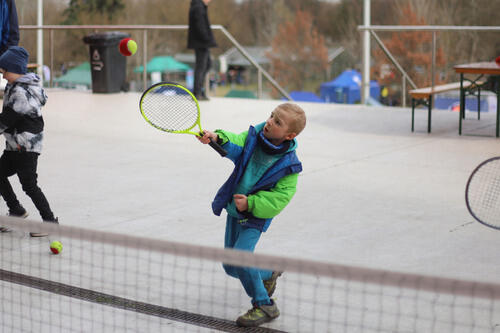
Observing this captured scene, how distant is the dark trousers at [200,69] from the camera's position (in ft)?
48.4

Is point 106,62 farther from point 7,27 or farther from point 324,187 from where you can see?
point 324,187

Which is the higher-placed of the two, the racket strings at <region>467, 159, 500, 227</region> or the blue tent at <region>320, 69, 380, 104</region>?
the racket strings at <region>467, 159, 500, 227</region>

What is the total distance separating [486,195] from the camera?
19.3 ft

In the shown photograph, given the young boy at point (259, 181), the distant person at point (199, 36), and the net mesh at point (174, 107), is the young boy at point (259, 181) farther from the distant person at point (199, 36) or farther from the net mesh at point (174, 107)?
the distant person at point (199, 36)

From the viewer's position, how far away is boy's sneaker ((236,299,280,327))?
13.6 ft

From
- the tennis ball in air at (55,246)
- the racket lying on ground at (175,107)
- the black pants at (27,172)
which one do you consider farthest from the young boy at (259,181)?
the black pants at (27,172)

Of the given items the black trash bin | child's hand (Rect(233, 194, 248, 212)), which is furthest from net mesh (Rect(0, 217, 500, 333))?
the black trash bin

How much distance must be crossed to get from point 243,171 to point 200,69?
10814 mm

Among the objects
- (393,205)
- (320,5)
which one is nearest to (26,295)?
(393,205)

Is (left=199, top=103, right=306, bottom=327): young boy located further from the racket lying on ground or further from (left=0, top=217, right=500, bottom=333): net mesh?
the racket lying on ground

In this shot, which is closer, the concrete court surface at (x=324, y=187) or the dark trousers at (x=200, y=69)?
the concrete court surface at (x=324, y=187)

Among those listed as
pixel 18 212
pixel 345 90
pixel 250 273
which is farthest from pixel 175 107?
pixel 345 90

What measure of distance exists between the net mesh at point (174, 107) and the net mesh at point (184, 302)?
90cm

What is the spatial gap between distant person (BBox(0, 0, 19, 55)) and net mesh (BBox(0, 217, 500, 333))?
2771mm
